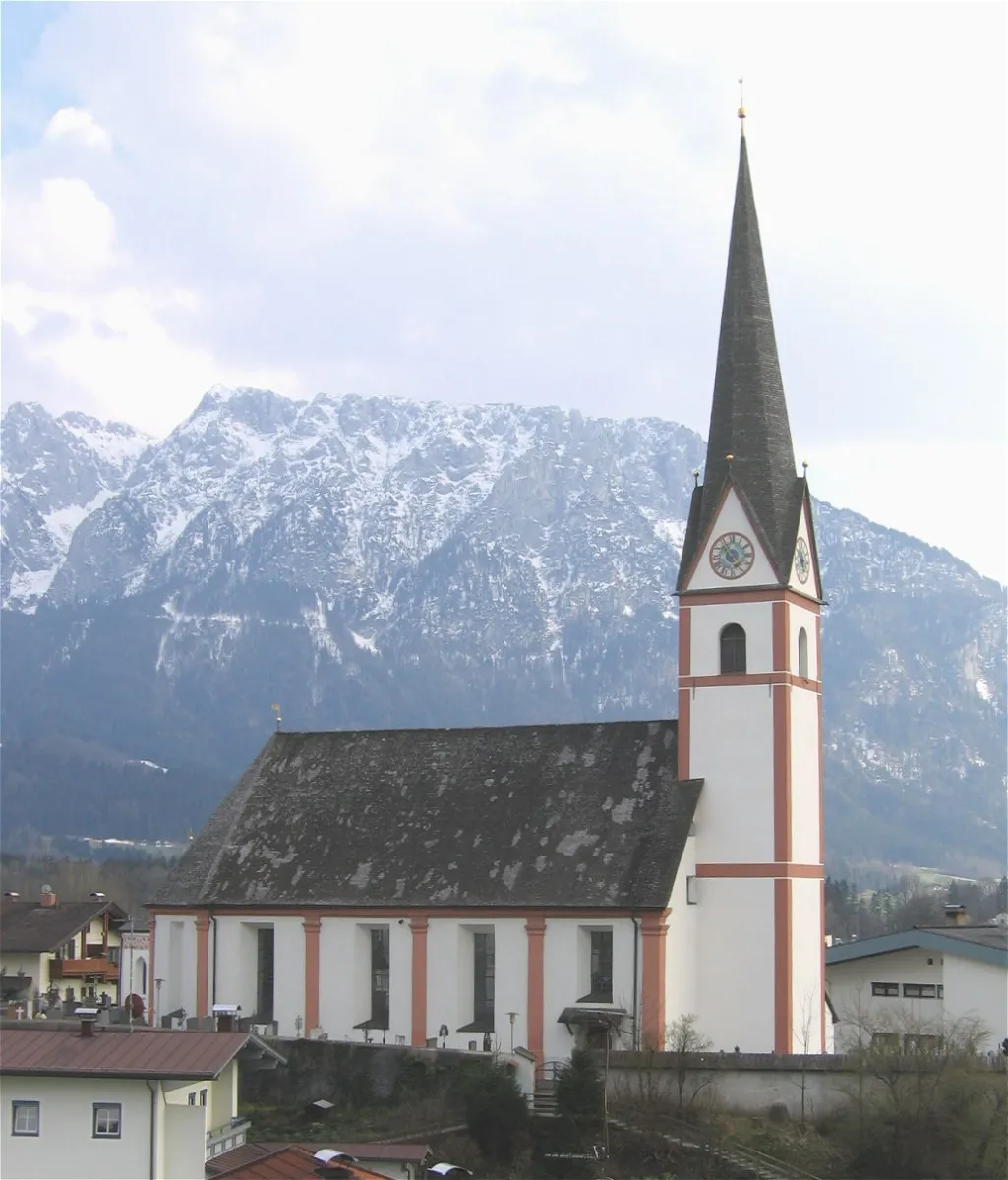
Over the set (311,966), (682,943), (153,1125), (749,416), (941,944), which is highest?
(749,416)

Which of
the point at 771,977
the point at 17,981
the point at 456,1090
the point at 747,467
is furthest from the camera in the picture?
the point at 17,981

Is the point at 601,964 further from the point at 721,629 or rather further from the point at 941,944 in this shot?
the point at 941,944

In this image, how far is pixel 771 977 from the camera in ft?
228

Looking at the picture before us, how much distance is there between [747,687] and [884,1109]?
16.8 meters

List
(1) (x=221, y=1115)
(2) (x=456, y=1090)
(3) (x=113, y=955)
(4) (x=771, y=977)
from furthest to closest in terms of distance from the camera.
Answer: (3) (x=113, y=955) < (4) (x=771, y=977) < (2) (x=456, y=1090) < (1) (x=221, y=1115)

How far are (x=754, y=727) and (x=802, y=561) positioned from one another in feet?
22.0

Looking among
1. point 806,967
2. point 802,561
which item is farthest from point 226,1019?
point 802,561

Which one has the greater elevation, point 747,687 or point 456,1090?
point 747,687

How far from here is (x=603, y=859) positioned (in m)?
70.6

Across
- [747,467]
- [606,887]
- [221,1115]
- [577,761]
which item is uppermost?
[747,467]

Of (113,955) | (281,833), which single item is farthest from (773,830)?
(113,955)

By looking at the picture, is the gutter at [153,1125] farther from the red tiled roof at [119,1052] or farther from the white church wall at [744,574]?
the white church wall at [744,574]

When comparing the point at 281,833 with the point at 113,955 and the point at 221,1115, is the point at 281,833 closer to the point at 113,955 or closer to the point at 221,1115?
the point at 221,1115

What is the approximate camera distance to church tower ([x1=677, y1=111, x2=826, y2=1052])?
6988cm
